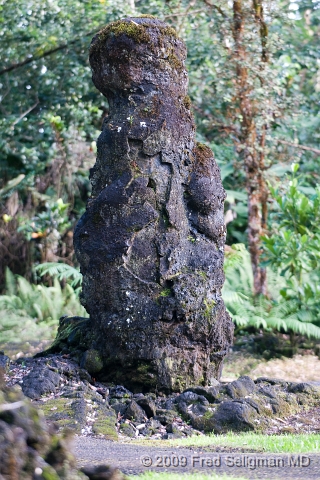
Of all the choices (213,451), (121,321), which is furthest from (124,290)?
(213,451)

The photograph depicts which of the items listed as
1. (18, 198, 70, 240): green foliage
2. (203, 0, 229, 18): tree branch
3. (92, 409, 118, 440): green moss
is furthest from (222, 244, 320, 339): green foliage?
(92, 409, 118, 440): green moss

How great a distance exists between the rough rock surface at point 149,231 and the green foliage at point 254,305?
4612 millimetres

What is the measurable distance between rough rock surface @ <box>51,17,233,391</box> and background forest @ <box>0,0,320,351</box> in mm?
4321

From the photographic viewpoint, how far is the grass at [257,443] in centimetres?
499

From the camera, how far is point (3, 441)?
102 inches

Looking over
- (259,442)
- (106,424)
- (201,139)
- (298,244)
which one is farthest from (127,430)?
(201,139)

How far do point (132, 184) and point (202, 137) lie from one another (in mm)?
9784

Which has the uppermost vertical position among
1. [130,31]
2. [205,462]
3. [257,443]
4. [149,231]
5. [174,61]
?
[130,31]

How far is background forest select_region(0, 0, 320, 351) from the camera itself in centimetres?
1212

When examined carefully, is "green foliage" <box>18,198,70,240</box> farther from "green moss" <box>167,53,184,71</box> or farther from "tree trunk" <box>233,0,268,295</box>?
"green moss" <box>167,53,184,71</box>

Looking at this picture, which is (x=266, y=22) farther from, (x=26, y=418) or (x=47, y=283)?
(x=26, y=418)

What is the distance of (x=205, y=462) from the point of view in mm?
4320

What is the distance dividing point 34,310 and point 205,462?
31.3ft

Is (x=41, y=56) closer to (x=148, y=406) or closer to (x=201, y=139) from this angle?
(x=201, y=139)
